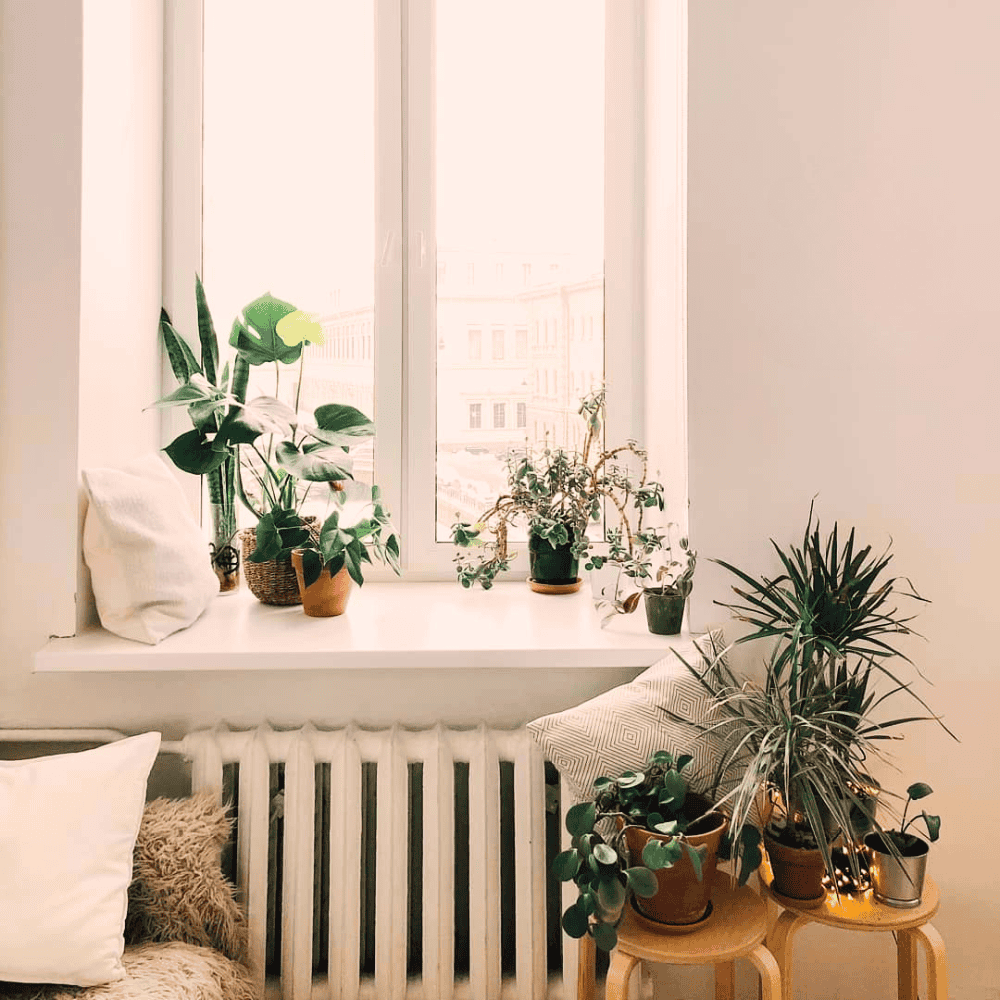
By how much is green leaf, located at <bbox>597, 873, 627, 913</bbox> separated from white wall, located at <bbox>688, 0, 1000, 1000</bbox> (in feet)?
1.91

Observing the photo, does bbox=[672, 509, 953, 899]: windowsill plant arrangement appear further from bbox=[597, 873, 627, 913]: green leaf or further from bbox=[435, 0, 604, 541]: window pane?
bbox=[435, 0, 604, 541]: window pane

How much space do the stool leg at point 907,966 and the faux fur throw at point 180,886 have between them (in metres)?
1.16

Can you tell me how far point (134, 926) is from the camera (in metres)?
1.47

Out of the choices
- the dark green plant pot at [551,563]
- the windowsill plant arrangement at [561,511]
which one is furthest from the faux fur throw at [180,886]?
the dark green plant pot at [551,563]

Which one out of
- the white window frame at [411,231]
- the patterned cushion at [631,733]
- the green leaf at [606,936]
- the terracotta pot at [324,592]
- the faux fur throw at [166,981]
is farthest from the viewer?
the white window frame at [411,231]

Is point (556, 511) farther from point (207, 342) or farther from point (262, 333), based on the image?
point (207, 342)

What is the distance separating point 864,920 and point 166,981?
107cm

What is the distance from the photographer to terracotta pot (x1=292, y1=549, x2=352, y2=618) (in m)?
1.72

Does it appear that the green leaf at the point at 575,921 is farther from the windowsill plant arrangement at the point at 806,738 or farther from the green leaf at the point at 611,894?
the windowsill plant arrangement at the point at 806,738

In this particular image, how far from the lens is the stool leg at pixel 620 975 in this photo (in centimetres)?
124

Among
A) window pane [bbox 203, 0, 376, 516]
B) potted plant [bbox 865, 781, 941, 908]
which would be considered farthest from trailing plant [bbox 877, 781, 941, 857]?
window pane [bbox 203, 0, 376, 516]

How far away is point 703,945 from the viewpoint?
1237mm

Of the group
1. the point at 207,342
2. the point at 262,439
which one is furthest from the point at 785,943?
the point at 207,342

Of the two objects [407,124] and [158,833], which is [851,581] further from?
[407,124]
